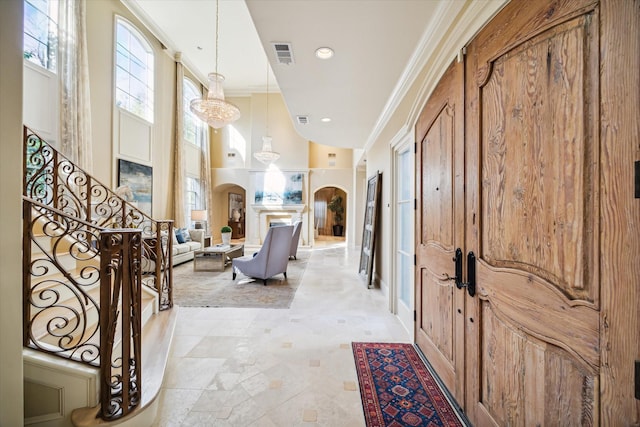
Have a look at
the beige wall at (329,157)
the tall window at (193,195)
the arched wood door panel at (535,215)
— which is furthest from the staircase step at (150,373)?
the beige wall at (329,157)

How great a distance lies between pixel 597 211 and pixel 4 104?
230 cm

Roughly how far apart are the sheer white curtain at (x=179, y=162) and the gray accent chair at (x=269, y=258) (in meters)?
4.52

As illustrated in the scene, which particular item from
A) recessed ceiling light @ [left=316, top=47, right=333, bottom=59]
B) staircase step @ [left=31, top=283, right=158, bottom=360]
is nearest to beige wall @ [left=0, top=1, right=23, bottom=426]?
staircase step @ [left=31, top=283, right=158, bottom=360]

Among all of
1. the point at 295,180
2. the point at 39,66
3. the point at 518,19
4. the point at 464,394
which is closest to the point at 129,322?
the point at 464,394

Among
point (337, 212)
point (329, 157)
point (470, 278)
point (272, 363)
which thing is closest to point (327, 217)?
point (337, 212)

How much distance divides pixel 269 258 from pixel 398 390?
3.11 meters


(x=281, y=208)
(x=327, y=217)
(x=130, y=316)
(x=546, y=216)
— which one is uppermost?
(x=281, y=208)

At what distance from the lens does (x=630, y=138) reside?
746mm

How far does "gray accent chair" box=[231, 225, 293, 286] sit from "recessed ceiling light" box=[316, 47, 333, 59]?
279cm

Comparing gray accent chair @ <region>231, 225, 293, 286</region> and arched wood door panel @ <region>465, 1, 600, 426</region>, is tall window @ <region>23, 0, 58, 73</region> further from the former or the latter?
arched wood door panel @ <region>465, 1, 600, 426</region>

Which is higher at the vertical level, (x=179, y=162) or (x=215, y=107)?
(x=215, y=107)

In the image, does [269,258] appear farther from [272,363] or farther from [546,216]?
[546,216]

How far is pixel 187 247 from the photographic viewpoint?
696 centimetres

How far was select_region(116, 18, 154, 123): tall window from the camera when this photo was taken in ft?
20.7
